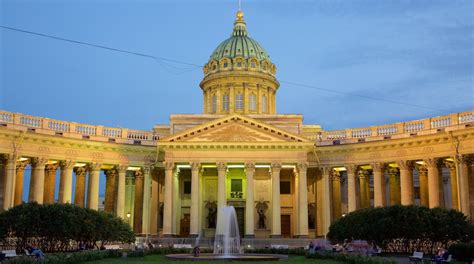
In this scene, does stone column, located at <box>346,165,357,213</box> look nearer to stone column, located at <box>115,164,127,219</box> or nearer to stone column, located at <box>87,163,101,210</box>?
stone column, located at <box>115,164,127,219</box>

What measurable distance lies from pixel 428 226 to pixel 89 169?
107 feet

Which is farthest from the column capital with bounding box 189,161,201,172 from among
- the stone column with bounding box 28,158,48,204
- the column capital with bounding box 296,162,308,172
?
the stone column with bounding box 28,158,48,204

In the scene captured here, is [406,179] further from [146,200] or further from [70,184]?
[70,184]

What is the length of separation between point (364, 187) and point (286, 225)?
31.6 feet

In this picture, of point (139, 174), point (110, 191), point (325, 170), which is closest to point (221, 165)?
point (139, 174)

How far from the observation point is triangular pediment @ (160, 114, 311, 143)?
54.5 meters

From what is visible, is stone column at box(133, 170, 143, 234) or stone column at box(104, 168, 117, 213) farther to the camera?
stone column at box(104, 168, 117, 213)

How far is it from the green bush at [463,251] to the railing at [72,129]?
1344 inches

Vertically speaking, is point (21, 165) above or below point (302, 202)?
above

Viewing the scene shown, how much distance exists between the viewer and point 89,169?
53594mm

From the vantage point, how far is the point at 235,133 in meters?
54.8

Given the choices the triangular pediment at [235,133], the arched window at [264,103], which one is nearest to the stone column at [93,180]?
the triangular pediment at [235,133]

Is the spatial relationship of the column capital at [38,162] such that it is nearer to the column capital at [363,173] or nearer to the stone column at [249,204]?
the stone column at [249,204]

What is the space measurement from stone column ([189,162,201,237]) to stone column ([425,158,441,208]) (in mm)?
21974
